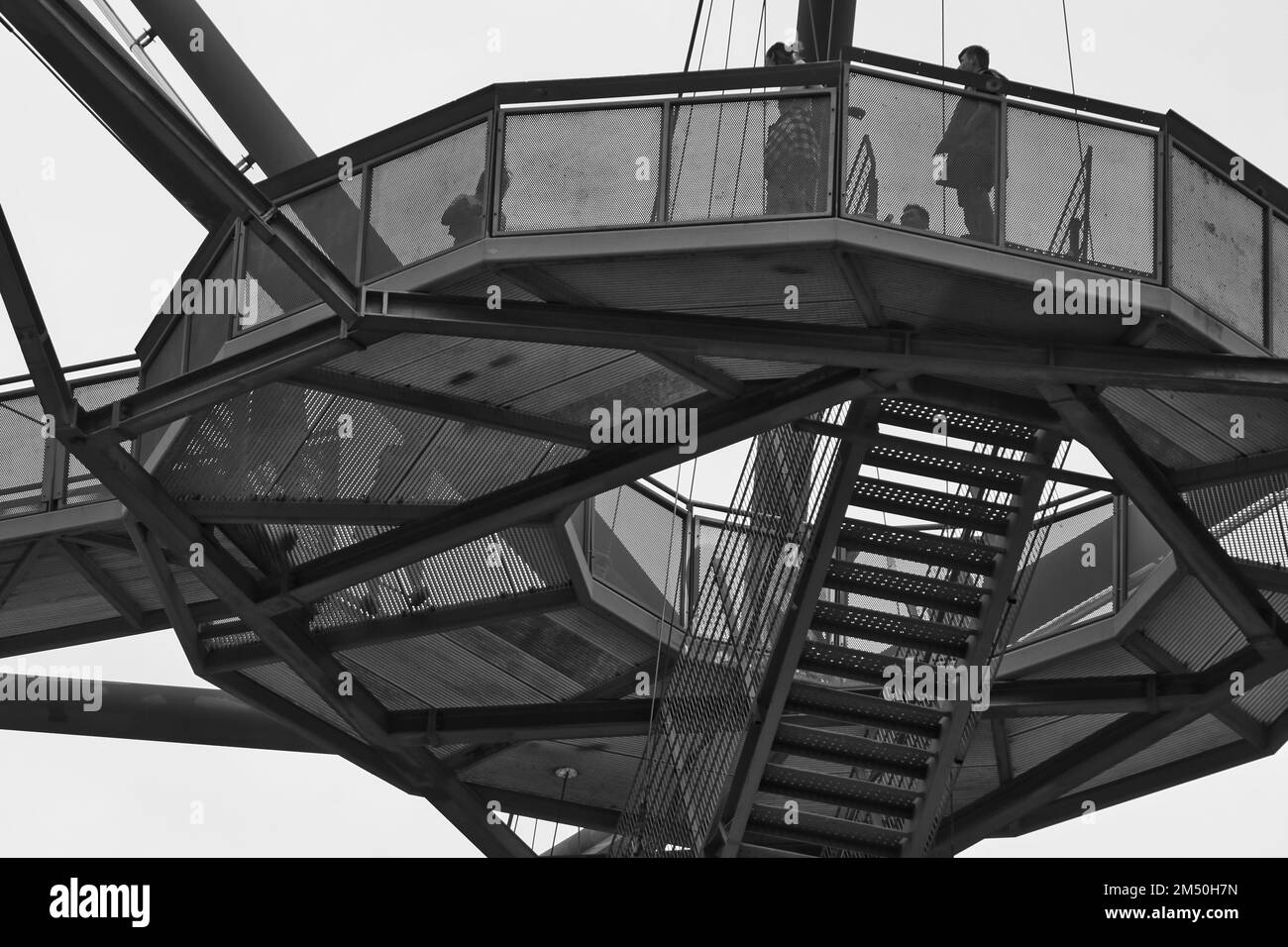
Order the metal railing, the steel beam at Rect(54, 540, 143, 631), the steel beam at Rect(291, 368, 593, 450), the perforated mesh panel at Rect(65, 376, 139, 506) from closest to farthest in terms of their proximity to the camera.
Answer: the metal railing, the steel beam at Rect(291, 368, 593, 450), the perforated mesh panel at Rect(65, 376, 139, 506), the steel beam at Rect(54, 540, 143, 631)

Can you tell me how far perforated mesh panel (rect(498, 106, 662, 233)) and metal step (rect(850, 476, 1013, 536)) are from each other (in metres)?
6.24

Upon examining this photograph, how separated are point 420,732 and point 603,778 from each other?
3977 millimetres

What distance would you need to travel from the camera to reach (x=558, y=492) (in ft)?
80.0

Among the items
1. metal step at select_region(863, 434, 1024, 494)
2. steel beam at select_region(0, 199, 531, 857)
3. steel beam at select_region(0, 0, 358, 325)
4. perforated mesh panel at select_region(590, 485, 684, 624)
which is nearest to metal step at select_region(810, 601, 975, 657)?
metal step at select_region(863, 434, 1024, 494)

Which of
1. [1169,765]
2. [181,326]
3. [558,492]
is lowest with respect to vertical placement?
[1169,765]

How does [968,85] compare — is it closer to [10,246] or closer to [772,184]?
[772,184]

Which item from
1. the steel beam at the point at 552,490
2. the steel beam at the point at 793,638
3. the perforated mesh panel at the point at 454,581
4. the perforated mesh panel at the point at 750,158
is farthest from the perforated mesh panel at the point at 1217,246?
the perforated mesh panel at the point at 454,581

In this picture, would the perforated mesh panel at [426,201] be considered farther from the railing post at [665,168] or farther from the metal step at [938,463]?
the metal step at [938,463]

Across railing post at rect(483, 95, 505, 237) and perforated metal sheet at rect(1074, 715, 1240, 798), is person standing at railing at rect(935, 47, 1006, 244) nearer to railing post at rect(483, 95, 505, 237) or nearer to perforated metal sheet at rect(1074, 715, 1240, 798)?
railing post at rect(483, 95, 505, 237)

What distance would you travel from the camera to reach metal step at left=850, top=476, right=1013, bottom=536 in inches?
1004

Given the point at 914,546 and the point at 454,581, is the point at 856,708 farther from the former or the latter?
the point at 454,581

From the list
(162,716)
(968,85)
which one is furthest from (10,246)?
(162,716)

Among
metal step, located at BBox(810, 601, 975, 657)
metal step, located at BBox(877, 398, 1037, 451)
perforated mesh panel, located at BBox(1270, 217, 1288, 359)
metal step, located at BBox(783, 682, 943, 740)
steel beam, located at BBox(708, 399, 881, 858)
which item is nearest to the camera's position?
perforated mesh panel, located at BBox(1270, 217, 1288, 359)

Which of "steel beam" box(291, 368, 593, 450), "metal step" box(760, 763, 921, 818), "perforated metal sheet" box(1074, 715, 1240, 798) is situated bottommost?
"metal step" box(760, 763, 921, 818)
